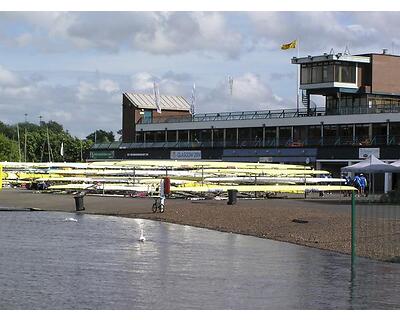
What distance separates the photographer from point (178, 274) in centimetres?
1283

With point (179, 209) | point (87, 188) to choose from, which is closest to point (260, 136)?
point (87, 188)

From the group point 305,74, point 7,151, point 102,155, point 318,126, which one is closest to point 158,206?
point 318,126

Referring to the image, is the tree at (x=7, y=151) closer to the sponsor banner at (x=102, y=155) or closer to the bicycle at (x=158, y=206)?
the sponsor banner at (x=102, y=155)

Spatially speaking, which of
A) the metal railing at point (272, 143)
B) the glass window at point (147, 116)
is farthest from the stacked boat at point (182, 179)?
the glass window at point (147, 116)

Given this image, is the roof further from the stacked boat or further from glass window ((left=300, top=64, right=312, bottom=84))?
the stacked boat

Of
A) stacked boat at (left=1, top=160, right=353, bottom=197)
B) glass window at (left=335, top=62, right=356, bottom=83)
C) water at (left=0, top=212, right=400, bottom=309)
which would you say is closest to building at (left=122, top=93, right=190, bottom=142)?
glass window at (left=335, top=62, right=356, bottom=83)

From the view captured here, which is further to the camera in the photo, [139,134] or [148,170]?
[139,134]

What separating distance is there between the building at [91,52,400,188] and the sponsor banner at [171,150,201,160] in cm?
11

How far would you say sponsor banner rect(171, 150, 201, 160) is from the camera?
84.8m

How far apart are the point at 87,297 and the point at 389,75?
72.6 metres

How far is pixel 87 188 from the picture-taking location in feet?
145

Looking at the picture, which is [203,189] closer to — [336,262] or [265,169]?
[265,169]

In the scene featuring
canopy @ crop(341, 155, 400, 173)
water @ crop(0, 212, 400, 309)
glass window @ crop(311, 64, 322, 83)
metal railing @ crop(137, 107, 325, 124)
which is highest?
glass window @ crop(311, 64, 322, 83)
